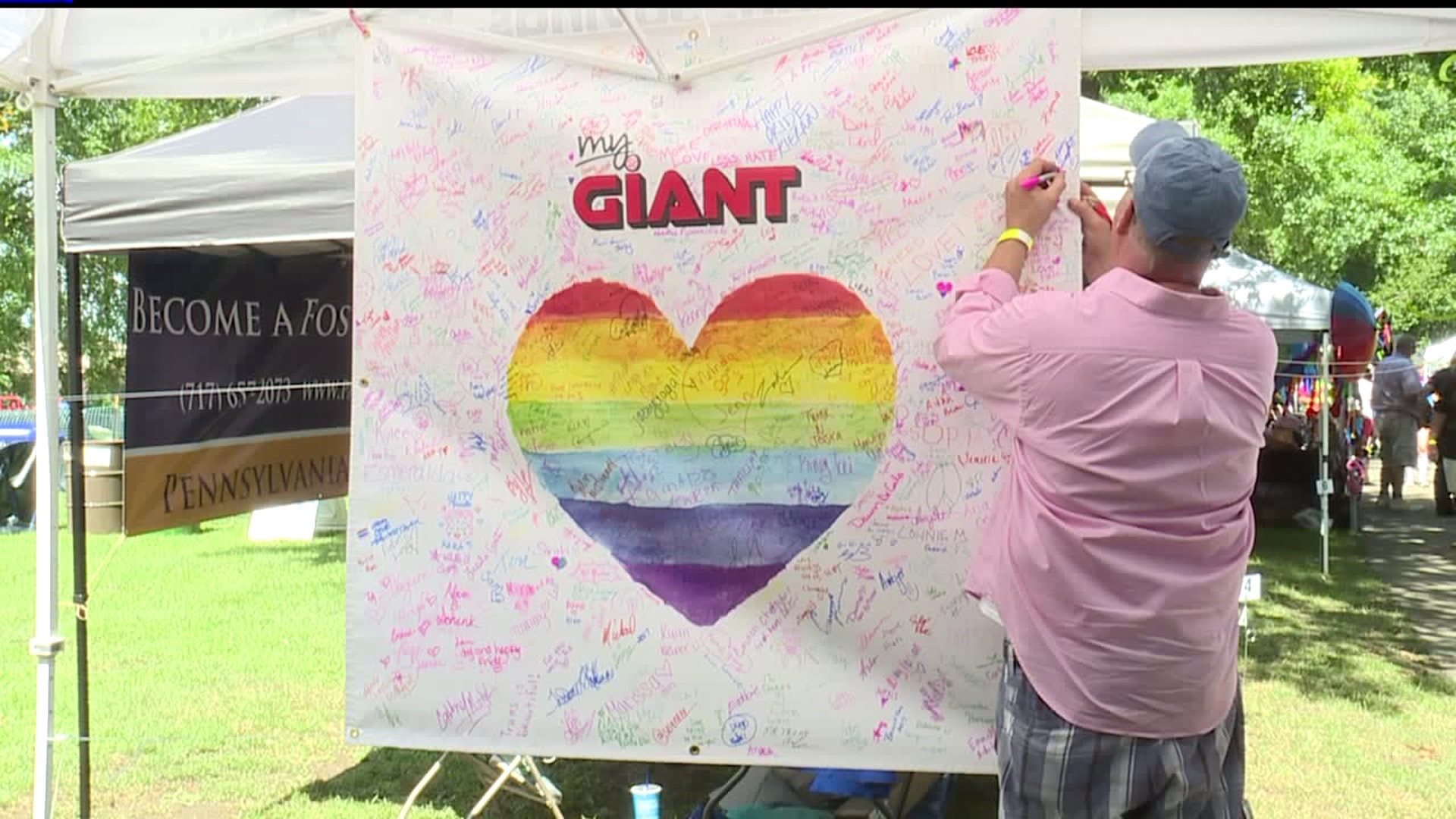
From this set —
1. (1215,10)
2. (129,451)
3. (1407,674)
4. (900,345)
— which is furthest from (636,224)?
(1407,674)

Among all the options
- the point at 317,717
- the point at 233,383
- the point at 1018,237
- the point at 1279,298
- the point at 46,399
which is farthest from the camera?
the point at 1279,298

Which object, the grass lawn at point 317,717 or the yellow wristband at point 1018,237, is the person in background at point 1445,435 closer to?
the grass lawn at point 317,717

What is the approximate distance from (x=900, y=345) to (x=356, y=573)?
147 cm

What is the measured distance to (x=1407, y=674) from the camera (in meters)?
6.57

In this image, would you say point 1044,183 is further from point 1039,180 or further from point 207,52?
point 207,52

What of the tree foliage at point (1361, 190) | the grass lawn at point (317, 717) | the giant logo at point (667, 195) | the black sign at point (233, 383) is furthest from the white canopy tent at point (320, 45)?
the tree foliage at point (1361, 190)

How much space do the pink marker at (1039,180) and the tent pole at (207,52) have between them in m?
1.64

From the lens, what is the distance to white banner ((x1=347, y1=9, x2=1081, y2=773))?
284cm

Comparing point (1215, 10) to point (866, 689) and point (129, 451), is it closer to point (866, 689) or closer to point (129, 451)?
point (866, 689)

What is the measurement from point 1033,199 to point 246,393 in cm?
321

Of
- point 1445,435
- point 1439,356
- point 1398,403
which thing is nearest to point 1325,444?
point 1445,435

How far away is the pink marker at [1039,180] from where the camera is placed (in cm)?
270

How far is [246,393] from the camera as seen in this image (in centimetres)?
470

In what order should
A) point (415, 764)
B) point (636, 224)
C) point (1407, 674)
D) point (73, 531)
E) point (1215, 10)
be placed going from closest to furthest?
point (1215, 10) < point (636, 224) < point (73, 531) < point (415, 764) < point (1407, 674)
